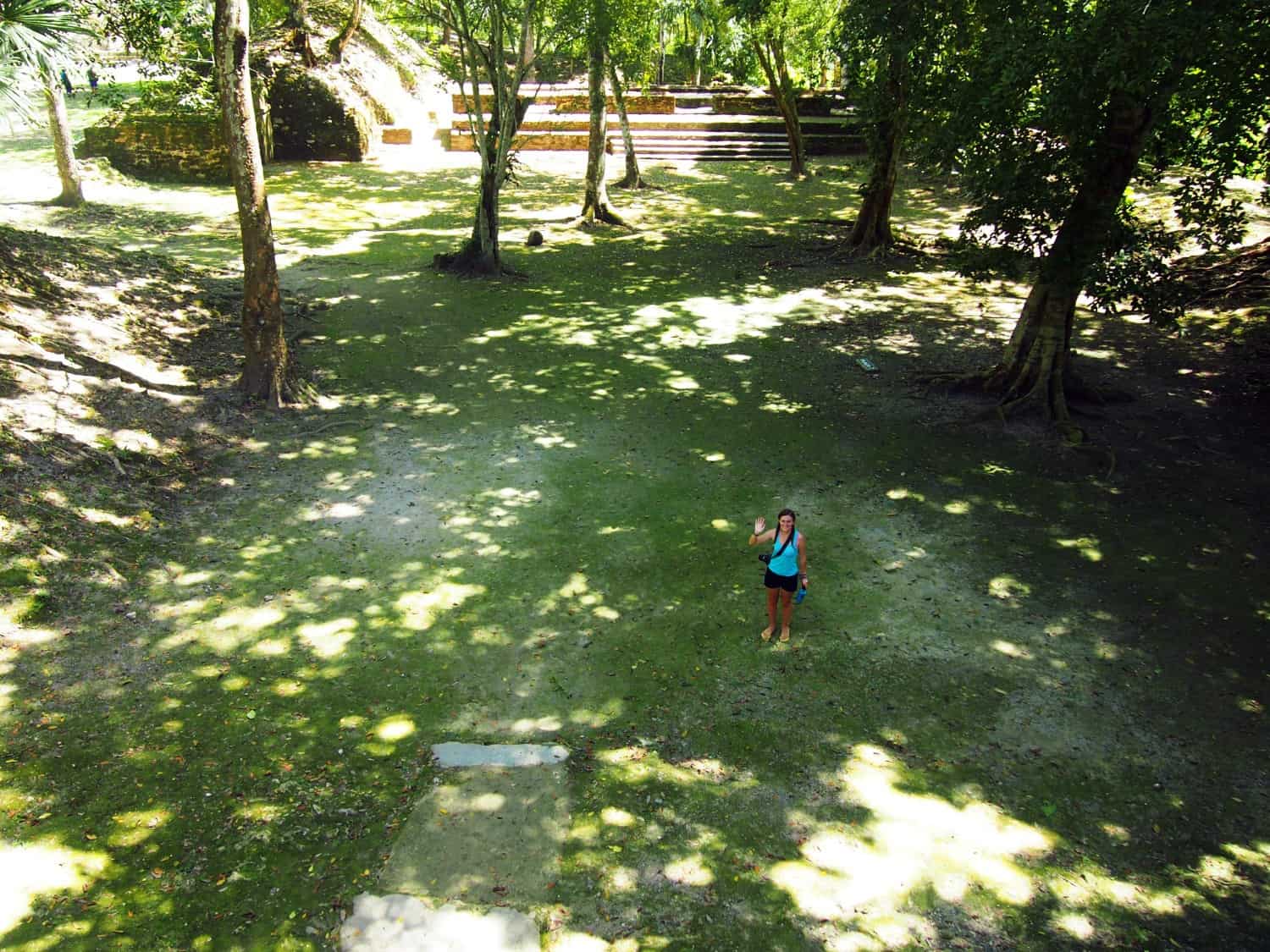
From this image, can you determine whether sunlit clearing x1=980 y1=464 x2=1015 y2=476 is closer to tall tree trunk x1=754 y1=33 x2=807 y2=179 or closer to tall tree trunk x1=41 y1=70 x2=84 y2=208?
tall tree trunk x1=754 y1=33 x2=807 y2=179

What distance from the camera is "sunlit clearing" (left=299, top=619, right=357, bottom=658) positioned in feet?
23.5

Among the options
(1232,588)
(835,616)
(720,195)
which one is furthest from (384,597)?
(720,195)

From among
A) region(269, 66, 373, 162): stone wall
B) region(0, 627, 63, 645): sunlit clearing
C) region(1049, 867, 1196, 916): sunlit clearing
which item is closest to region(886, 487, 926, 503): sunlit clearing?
region(1049, 867, 1196, 916): sunlit clearing

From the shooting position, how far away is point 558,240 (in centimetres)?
2102

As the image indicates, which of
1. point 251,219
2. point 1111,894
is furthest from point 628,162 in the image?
point 1111,894

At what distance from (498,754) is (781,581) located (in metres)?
2.82

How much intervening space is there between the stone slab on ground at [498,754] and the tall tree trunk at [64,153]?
19.2m

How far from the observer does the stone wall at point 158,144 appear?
2539 cm

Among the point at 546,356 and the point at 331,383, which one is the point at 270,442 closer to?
the point at 331,383

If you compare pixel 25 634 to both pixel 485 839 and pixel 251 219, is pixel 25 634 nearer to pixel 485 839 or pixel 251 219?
pixel 485 839

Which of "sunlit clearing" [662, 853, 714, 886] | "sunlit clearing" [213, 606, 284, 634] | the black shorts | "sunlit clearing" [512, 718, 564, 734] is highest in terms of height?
the black shorts

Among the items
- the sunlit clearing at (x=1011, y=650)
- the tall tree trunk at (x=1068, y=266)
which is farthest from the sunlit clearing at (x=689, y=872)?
the tall tree trunk at (x=1068, y=266)

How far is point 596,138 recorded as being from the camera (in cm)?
2091

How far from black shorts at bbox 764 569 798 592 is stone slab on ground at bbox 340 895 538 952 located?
138 inches
